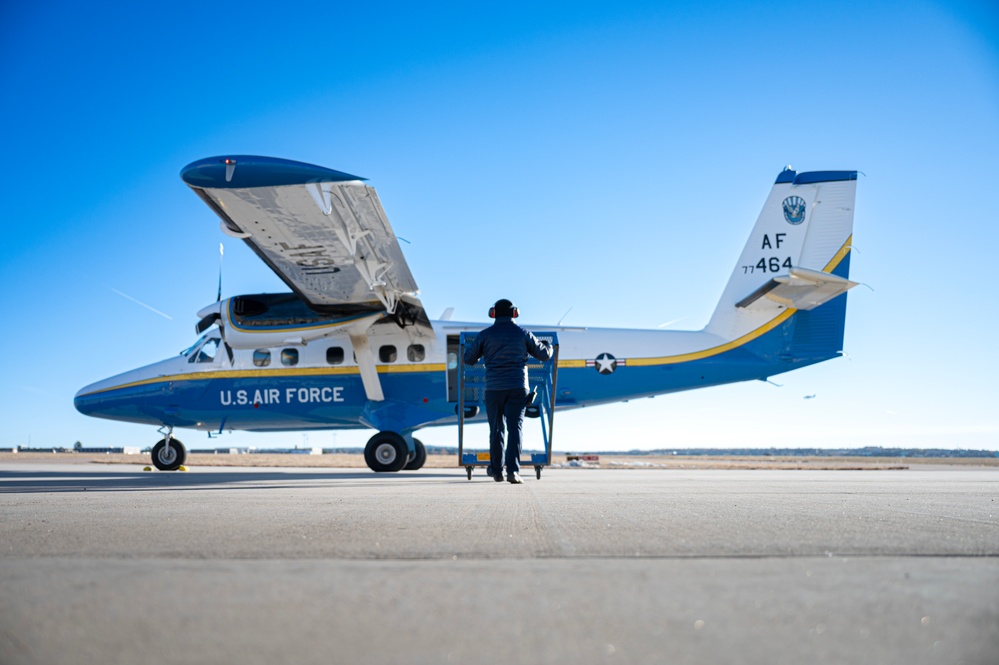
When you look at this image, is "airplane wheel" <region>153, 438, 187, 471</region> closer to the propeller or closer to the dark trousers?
the propeller

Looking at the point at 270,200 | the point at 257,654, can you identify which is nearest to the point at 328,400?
the point at 270,200

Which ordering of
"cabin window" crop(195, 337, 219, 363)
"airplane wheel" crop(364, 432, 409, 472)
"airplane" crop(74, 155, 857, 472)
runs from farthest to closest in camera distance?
1. "cabin window" crop(195, 337, 219, 363)
2. "airplane wheel" crop(364, 432, 409, 472)
3. "airplane" crop(74, 155, 857, 472)

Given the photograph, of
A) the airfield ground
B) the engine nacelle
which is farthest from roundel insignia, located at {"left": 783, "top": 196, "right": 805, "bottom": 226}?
the airfield ground

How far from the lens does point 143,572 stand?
2.31m

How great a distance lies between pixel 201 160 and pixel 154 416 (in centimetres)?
831

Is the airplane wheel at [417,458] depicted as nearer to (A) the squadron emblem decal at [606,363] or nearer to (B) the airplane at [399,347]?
(B) the airplane at [399,347]

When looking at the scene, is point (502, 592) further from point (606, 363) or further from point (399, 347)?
point (399, 347)

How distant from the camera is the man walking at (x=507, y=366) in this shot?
25.2 feet

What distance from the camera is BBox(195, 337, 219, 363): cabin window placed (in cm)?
1633

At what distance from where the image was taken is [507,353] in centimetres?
768

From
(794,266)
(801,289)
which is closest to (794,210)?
(794,266)

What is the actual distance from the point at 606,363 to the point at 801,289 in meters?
4.05

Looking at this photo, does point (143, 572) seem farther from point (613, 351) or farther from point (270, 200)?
point (613, 351)

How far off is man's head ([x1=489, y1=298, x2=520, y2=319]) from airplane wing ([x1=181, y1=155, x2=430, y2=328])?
3673 millimetres
